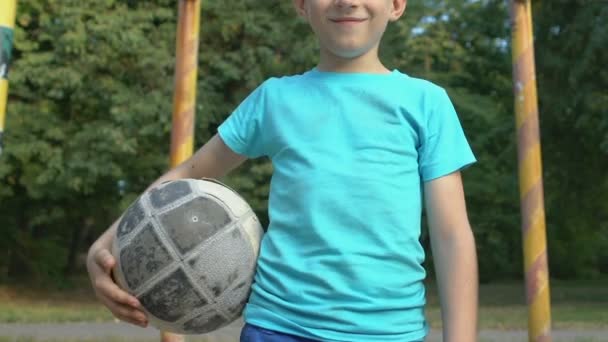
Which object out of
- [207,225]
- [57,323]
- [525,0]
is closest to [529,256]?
[525,0]

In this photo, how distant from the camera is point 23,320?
13.6 m

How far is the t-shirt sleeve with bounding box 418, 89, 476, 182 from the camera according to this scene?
7.61ft

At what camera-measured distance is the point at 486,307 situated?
20.3m

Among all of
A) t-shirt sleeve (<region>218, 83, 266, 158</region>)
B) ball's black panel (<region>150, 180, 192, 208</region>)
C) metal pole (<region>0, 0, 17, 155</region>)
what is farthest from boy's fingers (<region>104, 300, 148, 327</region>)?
metal pole (<region>0, 0, 17, 155</region>)

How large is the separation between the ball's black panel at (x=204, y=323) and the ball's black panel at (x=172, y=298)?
0.12 feet

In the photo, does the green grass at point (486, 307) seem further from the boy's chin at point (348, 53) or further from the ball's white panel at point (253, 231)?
the boy's chin at point (348, 53)

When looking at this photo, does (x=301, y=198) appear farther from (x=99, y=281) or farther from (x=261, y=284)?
(x=99, y=281)

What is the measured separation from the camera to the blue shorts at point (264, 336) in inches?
88.2

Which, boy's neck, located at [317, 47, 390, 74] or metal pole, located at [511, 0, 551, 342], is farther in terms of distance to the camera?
metal pole, located at [511, 0, 551, 342]

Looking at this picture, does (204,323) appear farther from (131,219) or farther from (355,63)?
(355,63)

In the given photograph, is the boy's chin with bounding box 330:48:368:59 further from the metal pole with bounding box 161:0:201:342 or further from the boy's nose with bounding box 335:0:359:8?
the metal pole with bounding box 161:0:201:342

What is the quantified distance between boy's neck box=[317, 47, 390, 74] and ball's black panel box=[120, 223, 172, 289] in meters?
0.59

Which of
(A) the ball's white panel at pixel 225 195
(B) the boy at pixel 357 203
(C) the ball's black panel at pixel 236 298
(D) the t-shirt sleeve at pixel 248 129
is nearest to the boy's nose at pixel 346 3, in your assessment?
(B) the boy at pixel 357 203

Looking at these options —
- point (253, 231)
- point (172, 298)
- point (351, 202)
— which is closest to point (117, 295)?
point (172, 298)
